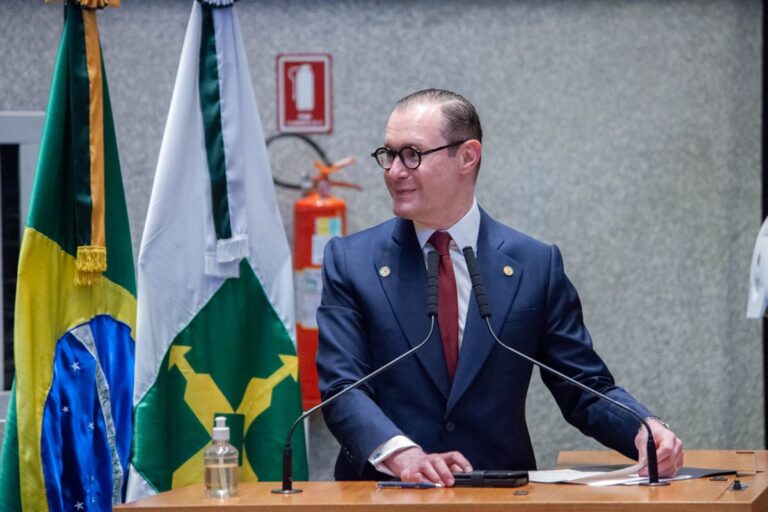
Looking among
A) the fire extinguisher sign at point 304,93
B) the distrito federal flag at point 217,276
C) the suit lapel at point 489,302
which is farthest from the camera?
the fire extinguisher sign at point 304,93

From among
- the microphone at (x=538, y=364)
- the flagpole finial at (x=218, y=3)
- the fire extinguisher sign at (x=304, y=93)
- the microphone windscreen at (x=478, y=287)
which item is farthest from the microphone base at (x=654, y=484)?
the fire extinguisher sign at (x=304, y=93)

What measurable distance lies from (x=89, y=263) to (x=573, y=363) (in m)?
1.31

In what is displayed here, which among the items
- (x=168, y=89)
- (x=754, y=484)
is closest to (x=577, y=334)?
(x=754, y=484)

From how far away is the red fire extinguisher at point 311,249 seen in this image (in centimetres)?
385

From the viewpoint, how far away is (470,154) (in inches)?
101

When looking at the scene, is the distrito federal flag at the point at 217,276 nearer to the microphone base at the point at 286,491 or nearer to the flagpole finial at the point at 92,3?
the flagpole finial at the point at 92,3

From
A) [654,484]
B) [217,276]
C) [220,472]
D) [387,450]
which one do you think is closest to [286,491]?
[220,472]

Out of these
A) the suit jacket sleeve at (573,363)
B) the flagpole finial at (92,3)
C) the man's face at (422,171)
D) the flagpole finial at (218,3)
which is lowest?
the suit jacket sleeve at (573,363)

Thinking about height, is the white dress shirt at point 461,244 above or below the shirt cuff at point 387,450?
above

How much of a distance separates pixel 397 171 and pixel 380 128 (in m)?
1.53

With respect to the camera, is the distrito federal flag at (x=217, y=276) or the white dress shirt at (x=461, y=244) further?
the distrito federal flag at (x=217, y=276)

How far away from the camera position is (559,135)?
397 cm

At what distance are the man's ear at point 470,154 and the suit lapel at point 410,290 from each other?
0.17m

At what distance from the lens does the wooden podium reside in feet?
6.13
